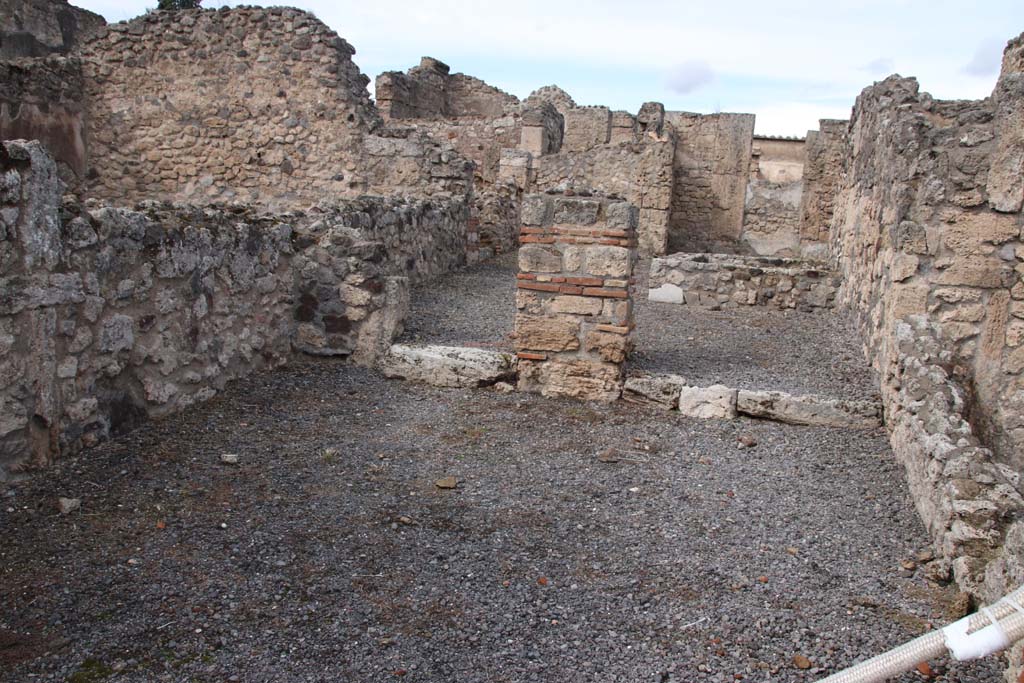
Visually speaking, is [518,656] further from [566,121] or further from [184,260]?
[566,121]

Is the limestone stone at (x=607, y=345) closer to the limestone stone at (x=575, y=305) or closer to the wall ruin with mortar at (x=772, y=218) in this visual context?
the limestone stone at (x=575, y=305)

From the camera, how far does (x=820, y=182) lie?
18.8m

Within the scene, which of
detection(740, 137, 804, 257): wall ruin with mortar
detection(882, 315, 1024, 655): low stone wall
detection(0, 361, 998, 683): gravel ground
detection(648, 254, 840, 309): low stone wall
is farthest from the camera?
detection(740, 137, 804, 257): wall ruin with mortar

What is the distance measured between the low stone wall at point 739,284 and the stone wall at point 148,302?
4670 millimetres

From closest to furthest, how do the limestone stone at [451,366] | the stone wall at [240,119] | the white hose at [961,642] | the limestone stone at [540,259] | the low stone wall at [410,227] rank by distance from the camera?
the white hose at [961,642] < the limestone stone at [540,259] < the limestone stone at [451,366] < the low stone wall at [410,227] < the stone wall at [240,119]

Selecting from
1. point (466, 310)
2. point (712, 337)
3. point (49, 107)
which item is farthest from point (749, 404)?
point (49, 107)

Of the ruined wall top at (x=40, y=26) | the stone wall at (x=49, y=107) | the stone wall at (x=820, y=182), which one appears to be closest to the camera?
the stone wall at (x=49, y=107)

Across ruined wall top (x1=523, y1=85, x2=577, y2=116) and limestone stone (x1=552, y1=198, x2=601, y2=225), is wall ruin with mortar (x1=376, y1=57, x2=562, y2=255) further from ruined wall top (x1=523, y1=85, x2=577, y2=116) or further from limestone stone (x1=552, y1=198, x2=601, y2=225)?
limestone stone (x1=552, y1=198, x2=601, y2=225)

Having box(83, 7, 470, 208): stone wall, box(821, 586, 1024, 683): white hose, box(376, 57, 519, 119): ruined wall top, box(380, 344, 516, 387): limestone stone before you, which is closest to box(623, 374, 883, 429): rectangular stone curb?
box(380, 344, 516, 387): limestone stone

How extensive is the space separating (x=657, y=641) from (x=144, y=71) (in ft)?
37.1

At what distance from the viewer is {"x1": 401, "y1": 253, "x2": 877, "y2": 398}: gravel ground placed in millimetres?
6500

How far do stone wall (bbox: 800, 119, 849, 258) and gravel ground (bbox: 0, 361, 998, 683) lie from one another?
14640 mm

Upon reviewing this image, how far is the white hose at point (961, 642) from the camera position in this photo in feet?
6.11

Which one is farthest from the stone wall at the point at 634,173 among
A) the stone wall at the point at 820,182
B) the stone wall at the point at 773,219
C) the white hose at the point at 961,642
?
the white hose at the point at 961,642
